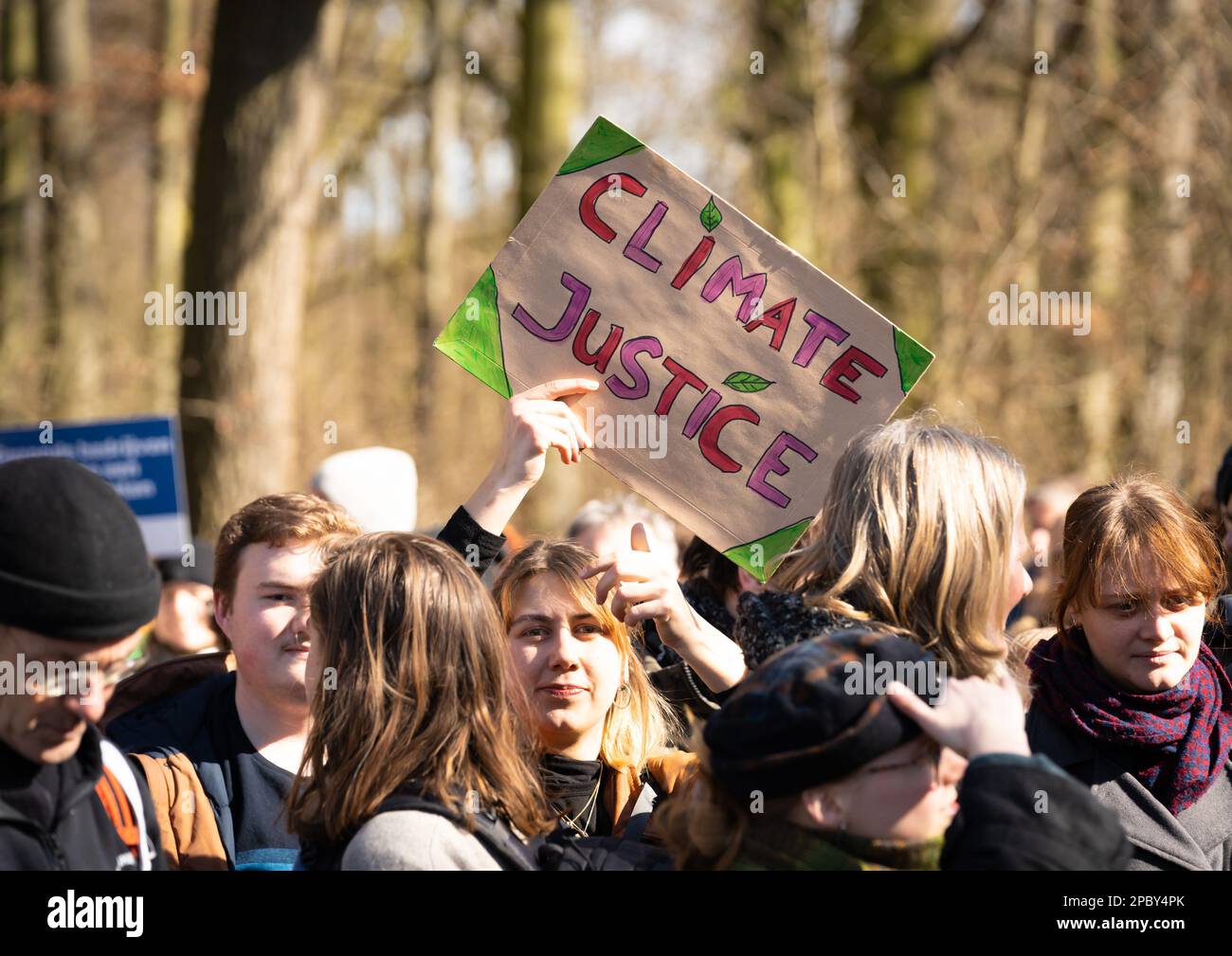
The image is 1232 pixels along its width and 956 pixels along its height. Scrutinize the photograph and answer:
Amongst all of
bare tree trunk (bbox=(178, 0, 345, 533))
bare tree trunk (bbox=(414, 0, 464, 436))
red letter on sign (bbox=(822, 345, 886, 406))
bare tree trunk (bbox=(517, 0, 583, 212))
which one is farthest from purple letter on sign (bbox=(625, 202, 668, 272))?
bare tree trunk (bbox=(414, 0, 464, 436))

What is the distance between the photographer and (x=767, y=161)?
12164 mm

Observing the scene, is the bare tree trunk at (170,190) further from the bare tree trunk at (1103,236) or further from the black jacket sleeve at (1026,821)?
the black jacket sleeve at (1026,821)

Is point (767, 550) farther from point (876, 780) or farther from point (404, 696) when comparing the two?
point (876, 780)

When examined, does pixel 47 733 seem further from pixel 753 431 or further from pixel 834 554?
pixel 753 431

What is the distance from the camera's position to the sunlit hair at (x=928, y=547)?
8.19ft

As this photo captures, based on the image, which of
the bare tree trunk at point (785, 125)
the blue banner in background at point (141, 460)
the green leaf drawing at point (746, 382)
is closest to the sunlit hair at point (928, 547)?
the green leaf drawing at point (746, 382)

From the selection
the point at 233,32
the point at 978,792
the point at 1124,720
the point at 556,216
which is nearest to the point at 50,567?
the point at 978,792

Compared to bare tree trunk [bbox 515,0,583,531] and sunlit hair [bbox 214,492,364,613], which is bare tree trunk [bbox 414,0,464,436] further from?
sunlit hair [bbox 214,492,364,613]

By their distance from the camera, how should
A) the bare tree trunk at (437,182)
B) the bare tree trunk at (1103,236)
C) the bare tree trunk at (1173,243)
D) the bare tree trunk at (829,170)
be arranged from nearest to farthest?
the bare tree trunk at (1173,243), the bare tree trunk at (829,170), the bare tree trunk at (1103,236), the bare tree trunk at (437,182)

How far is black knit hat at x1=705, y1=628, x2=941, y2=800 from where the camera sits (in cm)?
203

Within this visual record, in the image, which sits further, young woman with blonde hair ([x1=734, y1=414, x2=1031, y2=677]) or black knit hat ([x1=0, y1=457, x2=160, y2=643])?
young woman with blonde hair ([x1=734, y1=414, x2=1031, y2=677])

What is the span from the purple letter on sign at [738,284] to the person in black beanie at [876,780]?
4.15ft

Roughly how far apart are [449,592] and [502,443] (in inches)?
29.9

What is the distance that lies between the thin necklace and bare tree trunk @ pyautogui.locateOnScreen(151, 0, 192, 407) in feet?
40.7
